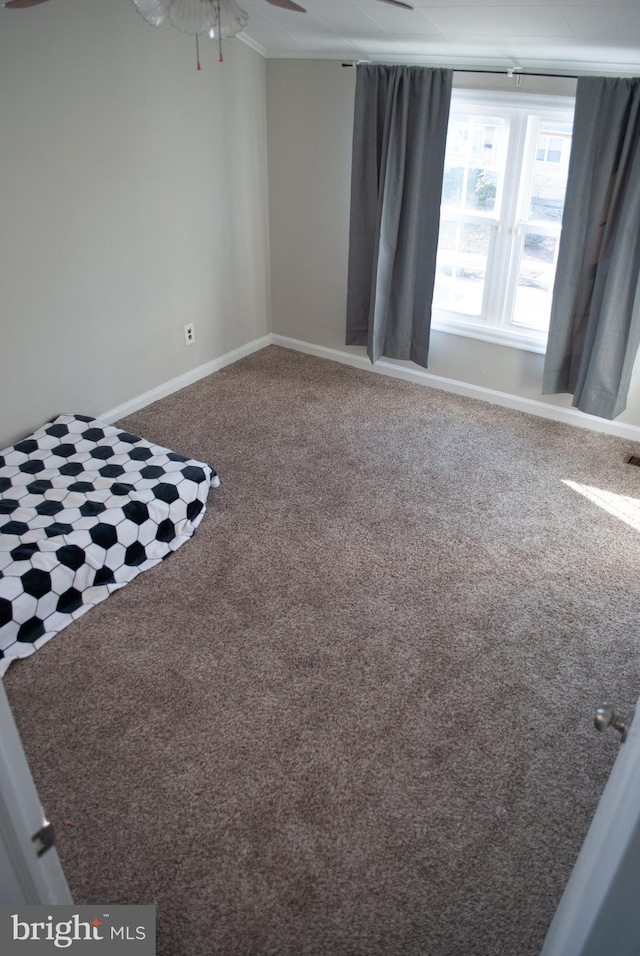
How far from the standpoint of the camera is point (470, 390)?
434 centimetres

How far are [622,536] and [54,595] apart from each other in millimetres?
2345

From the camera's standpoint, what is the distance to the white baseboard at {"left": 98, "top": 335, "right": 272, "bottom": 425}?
3964mm

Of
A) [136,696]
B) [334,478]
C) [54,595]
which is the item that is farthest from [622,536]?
[54,595]

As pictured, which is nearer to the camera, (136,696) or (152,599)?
(136,696)

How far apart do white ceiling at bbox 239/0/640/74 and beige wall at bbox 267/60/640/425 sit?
0.21m

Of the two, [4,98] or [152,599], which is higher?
[4,98]

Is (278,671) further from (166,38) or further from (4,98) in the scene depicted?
(166,38)

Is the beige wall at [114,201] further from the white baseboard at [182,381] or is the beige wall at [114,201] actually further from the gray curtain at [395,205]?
the gray curtain at [395,205]

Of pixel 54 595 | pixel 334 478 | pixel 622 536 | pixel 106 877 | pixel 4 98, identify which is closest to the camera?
pixel 106 877

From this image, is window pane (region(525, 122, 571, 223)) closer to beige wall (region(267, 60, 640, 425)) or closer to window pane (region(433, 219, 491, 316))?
window pane (region(433, 219, 491, 316))

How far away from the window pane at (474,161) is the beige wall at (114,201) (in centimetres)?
124

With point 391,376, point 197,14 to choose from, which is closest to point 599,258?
point 391,376

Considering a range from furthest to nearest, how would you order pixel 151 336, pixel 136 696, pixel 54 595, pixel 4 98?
pixel 151 336, pixel 4 98, pixel 54 595, pixel 136 696

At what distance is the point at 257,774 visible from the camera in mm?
2082
